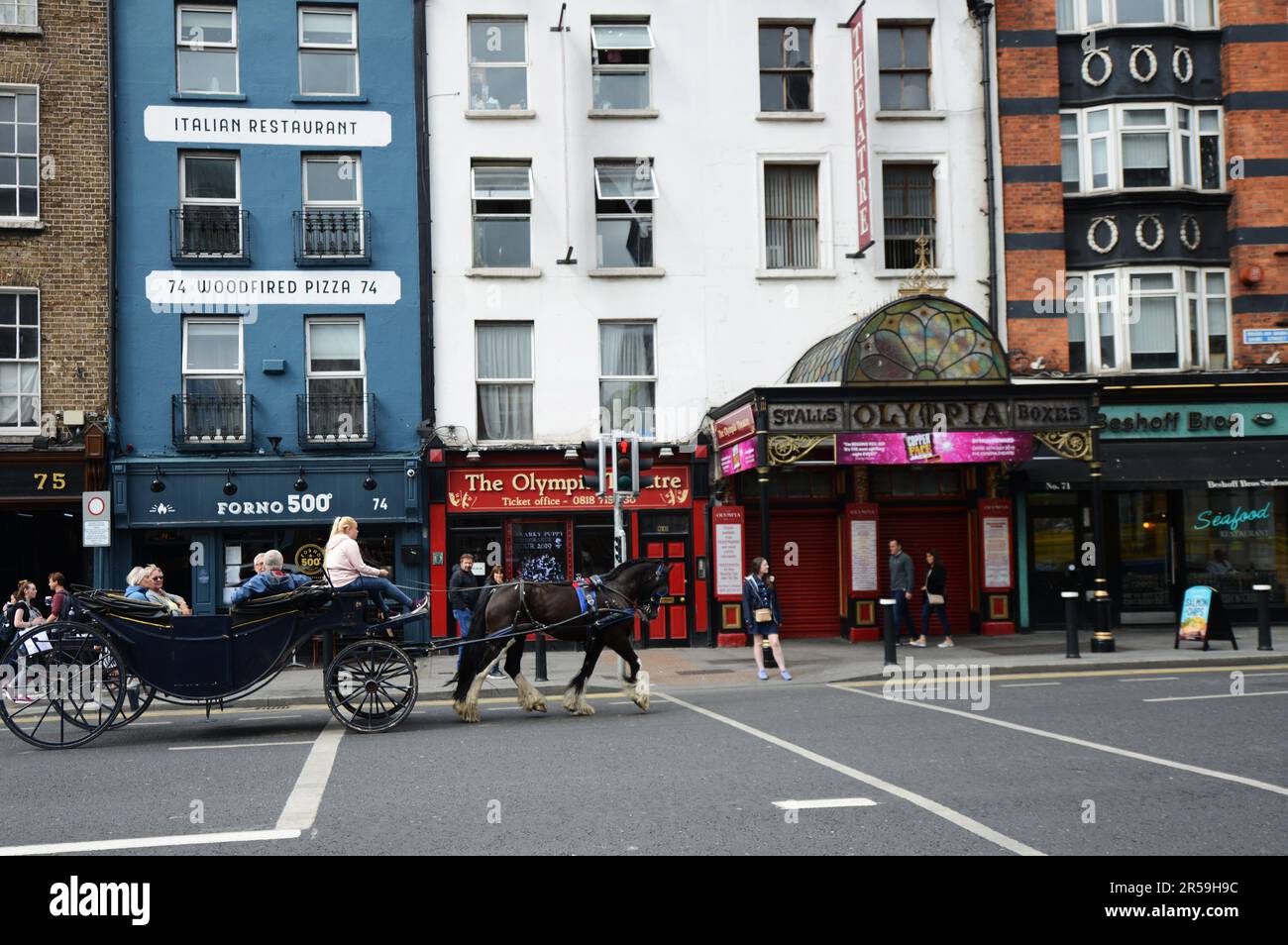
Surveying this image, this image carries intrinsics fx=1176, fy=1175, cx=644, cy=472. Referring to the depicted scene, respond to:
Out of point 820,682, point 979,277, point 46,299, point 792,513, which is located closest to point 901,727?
point 820,682

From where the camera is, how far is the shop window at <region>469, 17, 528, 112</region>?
23031mm

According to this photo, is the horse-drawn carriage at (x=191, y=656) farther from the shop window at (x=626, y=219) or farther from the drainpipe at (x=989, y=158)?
the drainpipe at (x=989, y=158)

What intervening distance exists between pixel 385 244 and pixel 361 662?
1234 cm

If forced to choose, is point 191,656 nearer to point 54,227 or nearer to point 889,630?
point 889,630

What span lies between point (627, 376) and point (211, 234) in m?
8.25

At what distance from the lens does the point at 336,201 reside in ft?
73.6

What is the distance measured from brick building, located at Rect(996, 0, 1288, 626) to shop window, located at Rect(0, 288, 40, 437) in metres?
18.3

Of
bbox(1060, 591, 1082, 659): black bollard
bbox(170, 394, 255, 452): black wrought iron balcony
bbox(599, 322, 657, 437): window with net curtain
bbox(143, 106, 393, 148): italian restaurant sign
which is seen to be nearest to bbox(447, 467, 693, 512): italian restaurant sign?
bbox(599, 322, 657, 437): window with net curtain

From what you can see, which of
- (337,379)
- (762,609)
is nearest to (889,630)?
(762,609)

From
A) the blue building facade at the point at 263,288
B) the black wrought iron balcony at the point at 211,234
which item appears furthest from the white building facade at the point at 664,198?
the black wrought iron balcony at the point at 211,234

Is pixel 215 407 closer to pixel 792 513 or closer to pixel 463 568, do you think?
pixel 463 568

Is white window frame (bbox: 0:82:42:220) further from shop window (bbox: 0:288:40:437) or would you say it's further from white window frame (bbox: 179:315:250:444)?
white window frame (bbox: 179:315:250:444)

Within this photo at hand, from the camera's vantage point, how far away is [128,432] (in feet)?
70.2

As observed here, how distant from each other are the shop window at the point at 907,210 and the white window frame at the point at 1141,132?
2.85 metres
